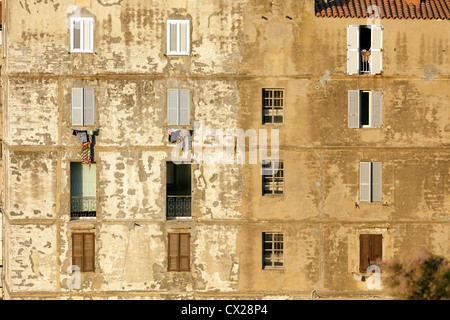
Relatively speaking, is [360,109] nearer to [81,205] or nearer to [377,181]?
[377,181]

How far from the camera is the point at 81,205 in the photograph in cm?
3278

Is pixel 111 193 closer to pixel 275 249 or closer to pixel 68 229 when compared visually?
pixel 68 229

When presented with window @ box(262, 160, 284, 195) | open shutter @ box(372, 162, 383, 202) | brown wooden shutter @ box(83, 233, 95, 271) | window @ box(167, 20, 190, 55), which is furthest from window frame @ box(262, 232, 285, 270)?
window @ box(167, 20, 190, 55)

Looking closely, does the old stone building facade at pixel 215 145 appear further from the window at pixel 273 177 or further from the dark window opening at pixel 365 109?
the dark window opening at pixel 365 109

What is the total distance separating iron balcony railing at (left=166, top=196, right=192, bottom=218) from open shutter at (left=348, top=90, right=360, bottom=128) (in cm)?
722

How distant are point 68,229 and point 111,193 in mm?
2245

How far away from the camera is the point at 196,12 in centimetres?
3256

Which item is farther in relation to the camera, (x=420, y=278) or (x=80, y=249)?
(x=80, y=249)

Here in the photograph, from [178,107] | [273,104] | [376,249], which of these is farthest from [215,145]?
[376,249]

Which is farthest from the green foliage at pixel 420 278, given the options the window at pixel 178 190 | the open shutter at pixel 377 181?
the window at pixel 178 190

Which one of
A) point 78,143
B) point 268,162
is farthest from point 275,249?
point 78,143

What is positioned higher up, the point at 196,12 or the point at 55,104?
the point at 196,12

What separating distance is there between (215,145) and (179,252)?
14.9 ft

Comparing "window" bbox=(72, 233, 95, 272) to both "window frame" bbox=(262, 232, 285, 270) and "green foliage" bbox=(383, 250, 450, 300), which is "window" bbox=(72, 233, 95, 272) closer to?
"window frame" bbox=(262, 232, 285, 270)
